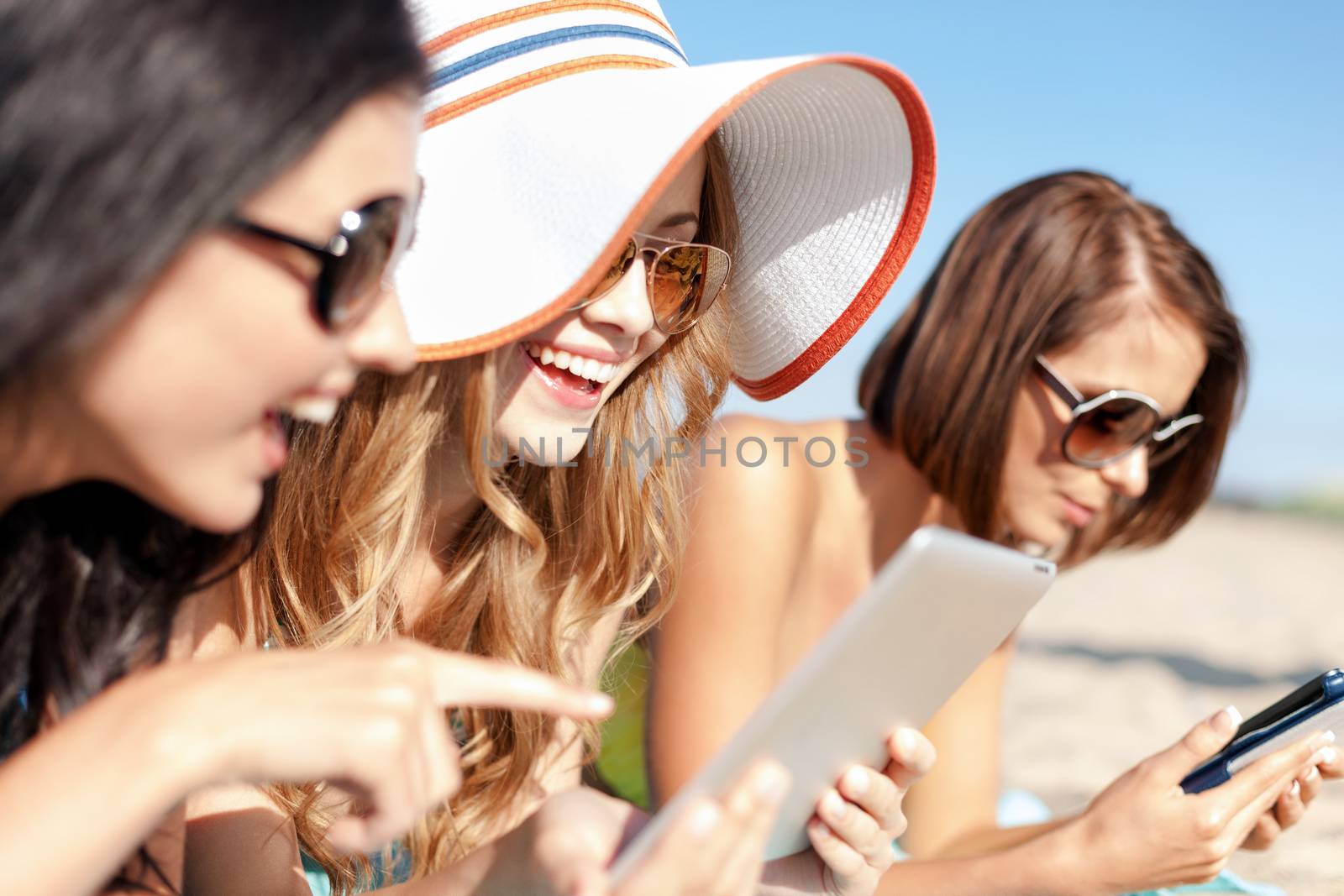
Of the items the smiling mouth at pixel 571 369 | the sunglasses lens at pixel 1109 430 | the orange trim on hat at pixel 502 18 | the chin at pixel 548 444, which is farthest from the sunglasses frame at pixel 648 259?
the sunglasses lens at pixel 1109 430

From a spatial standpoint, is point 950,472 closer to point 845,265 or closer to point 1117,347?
point 1117,347

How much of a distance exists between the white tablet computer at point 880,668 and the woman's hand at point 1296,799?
1059 mm

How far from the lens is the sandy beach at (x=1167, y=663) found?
4.44 meters

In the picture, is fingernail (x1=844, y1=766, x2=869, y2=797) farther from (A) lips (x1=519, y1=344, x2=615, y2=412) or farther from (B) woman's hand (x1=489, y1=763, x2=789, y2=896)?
(A) lips (x1=519, y1=344, x2=615, y2=412)

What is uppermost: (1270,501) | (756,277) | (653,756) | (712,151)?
(712,151)

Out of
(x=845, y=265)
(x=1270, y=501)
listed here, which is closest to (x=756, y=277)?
(x=845, y=265)

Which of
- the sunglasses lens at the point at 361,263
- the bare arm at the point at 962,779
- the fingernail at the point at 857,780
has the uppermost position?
the sunglasses lens at the point at 361,263

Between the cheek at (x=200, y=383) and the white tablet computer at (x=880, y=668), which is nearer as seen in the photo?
the cheek at (x=200, y=383)

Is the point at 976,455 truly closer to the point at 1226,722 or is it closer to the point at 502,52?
the point at 1226,722

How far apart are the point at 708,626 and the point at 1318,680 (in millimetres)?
1380

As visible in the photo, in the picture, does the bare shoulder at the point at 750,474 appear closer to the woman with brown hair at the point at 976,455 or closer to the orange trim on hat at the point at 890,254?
the woman with brown hair at the point at 976,455

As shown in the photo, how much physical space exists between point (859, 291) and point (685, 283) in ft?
1.19

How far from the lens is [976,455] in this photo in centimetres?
333

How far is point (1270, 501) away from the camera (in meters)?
19.2
